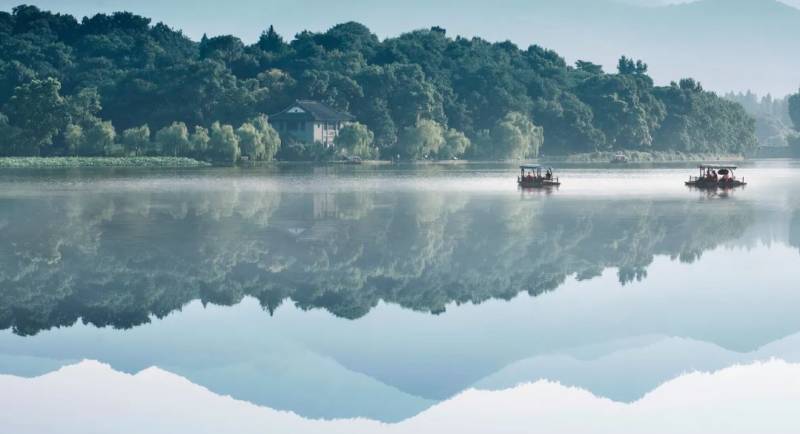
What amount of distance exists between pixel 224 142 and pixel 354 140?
55.9 ft

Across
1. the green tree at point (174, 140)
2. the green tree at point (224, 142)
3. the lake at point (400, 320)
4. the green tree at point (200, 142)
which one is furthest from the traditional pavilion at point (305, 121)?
the lake at point (400, 320)

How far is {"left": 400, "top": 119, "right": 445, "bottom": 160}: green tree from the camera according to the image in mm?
119500

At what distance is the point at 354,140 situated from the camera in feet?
377

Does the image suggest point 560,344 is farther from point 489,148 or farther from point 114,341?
point 489,148

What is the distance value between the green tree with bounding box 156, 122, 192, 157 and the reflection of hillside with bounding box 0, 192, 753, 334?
57290 millimetres

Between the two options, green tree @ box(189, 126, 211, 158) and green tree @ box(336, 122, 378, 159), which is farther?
green tree @ box(336, 122, 378, 159)

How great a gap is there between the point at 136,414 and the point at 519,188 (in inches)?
1970

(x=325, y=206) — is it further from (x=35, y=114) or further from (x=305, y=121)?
(x=305, y=121)

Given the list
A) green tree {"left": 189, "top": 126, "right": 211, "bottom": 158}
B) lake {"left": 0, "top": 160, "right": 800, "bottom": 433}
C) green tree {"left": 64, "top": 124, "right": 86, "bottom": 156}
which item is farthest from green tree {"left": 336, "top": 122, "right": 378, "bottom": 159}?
lake {"left": 0, "top": 160, "right": 800, "bottom": 433}

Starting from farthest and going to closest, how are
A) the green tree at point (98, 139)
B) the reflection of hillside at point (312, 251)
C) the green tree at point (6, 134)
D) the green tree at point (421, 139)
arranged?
the green tree at point (421, 139) → the green tree at point (98, 139) → the green tree at point (6, 134) → the reflection of hillside at point (312, 251)

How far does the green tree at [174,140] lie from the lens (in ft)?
340

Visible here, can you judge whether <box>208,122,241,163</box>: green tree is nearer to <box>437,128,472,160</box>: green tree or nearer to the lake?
<box>437,128,472,160</box>: green tree

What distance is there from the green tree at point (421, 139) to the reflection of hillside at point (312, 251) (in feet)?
240

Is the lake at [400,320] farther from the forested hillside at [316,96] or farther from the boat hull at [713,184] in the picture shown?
the forested hillside at [316,96]
